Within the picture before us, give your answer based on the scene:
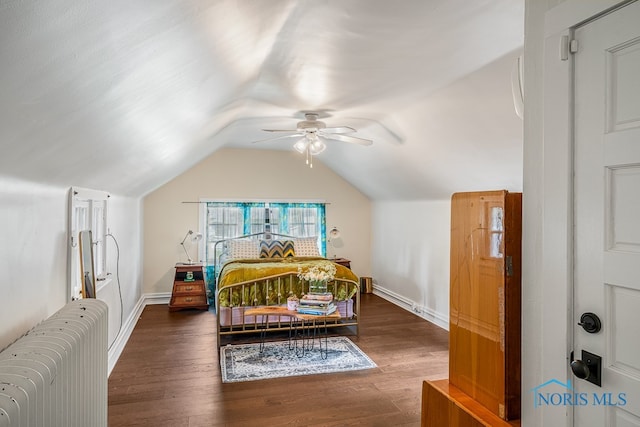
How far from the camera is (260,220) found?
6.55m

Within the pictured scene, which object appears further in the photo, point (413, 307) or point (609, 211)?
point (413, 307)

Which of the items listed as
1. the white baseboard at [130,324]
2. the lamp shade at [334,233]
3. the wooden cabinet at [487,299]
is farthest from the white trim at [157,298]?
the wooden cabinet at [487,299]

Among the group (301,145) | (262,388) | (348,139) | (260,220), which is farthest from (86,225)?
(260,220)

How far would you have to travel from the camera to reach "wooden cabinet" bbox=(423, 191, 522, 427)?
1.68 metres

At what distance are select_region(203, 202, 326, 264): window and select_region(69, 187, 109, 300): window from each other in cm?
284

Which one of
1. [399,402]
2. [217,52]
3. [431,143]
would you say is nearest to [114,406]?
[399,402]

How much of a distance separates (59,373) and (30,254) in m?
0.81

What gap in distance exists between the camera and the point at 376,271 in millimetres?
6840

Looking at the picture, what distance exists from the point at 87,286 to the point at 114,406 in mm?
920

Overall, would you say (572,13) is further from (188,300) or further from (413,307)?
(188,300)

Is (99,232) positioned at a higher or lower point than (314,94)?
lower

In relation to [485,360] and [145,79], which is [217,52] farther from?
[485,360]

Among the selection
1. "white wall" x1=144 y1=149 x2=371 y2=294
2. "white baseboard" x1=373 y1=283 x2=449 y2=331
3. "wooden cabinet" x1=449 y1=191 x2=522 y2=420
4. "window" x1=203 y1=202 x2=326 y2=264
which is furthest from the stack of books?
"white wall" x1=144 y1=149 x2=371 y2=294

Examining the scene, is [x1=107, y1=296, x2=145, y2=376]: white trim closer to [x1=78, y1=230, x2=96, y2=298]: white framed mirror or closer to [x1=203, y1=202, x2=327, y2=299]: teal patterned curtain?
[x1=78, y1=230, x2=96, y2=298]: white framed mirror
